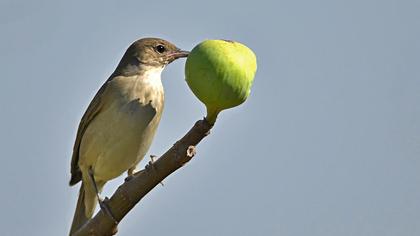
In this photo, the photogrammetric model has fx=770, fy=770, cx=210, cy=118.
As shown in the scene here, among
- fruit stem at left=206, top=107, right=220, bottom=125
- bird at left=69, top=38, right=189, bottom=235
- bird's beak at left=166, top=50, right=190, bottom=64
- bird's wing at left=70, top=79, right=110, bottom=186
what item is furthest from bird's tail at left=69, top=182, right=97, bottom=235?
fruit stem at left=206, top=107, right=220, bottom=125

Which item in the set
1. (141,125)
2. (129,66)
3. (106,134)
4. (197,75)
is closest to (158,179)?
(197,75)

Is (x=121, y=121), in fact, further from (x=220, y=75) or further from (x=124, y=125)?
(x=220, y=75)

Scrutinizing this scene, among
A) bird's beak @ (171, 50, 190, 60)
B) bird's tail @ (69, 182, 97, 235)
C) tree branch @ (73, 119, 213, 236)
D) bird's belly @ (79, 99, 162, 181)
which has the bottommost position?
tree branch @ (73, 119, 213, 236)

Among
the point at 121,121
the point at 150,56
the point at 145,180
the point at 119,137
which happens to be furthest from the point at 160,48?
the point at 145,180

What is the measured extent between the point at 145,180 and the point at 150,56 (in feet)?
12.9

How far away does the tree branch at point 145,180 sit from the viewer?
373 centimetres

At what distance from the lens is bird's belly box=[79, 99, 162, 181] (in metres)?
6.99

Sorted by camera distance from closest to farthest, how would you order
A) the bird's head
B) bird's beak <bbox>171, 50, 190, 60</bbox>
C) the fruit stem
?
the fruit stem
bird's beak <bbox>171, 50, 190, 60</bbox>
the bird's head

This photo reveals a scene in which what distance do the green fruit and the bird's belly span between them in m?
3.33

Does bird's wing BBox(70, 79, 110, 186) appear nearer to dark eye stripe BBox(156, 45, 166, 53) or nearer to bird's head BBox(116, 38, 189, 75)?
bird's head BBox(116, 38, 189, 75)

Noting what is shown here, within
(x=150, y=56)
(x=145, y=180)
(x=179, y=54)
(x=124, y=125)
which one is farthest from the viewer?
(x=150, y=56)

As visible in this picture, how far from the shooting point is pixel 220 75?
355 centimetres

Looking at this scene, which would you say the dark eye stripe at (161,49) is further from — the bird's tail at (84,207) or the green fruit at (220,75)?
the green fruit at (220,75)

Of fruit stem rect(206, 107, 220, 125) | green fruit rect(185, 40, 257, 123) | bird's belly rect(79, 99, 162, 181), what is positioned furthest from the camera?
bird's belly rect(79, 99, 162, 181)
